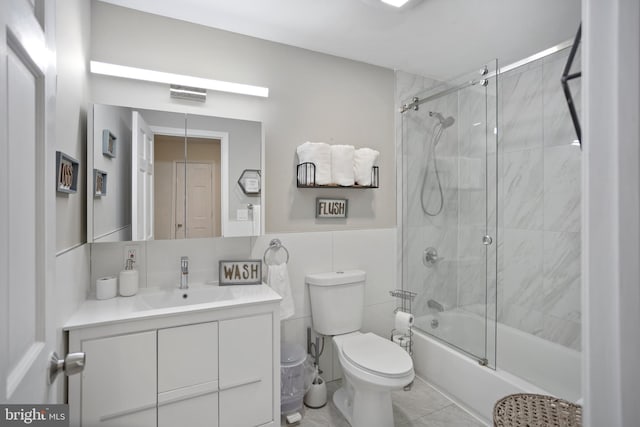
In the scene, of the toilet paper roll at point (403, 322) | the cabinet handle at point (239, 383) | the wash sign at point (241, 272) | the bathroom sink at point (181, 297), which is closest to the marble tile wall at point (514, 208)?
the toilet paper roll at point (403, 322)

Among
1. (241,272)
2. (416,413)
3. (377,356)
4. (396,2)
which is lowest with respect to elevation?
(416,413)

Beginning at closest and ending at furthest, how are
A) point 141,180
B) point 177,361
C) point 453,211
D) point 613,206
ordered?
point 613,206 < point 177,361 < point 141,180 < point 453,211

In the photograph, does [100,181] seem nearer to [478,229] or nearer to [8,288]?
[8,288]

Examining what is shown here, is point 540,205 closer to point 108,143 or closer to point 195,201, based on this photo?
point 195,201

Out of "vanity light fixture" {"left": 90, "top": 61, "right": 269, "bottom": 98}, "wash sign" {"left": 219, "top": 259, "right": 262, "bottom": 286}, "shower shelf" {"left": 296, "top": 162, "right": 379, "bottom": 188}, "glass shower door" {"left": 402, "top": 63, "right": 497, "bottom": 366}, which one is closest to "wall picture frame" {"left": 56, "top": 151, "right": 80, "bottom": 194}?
"vanity light fixture" {"left": 90, "top": 61, "right": 269, "bottom": 98}

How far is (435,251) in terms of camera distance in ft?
8.00

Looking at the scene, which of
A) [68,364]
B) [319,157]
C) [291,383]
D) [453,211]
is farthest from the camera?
[453,211]

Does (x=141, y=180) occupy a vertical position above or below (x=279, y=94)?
below

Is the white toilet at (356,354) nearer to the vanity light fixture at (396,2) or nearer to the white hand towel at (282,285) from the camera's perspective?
the white hand towel at (282,285)

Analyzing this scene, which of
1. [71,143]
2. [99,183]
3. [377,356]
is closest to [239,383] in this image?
[377,356]

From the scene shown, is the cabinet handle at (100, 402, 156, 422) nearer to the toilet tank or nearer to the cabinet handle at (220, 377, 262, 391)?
the cabinet handle at (220, 377, 262, 391)

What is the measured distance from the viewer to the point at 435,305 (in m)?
2.42

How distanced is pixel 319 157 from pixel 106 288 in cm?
145

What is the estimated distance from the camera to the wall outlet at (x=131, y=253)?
6.01 feet
